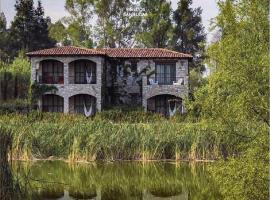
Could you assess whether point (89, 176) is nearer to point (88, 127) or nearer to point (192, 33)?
point (88, 127)

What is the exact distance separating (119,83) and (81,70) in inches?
117

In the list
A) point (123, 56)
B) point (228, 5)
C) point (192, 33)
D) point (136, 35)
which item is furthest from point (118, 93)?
point (228, 5)

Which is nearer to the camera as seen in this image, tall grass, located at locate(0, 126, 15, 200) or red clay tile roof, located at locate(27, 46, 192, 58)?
tall grass, located at locate(0, 126, 15, 200)

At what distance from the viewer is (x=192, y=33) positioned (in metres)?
54.0

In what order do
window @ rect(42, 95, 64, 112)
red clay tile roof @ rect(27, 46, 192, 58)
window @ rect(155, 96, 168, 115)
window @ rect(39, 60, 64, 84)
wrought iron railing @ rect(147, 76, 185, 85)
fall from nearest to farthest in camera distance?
1. red clay tile roof @ rect(27, 46, 192, 58)
2. window @ rect(42, 95, 64, 112)
3. wrought iron railing @ rect(147, 76, 185, 85)
4. window @ rect(39, 60, 64, 84)
5. window @ rect(155, 96, 168, 115)

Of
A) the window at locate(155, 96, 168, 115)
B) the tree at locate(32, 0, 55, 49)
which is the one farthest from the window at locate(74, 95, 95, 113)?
the tree at locate(32, 0, 55, 49)

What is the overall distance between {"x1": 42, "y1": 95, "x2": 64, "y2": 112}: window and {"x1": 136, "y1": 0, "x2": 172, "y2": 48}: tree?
49.7 ft

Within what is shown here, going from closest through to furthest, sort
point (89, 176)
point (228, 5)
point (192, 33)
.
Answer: point (228, 5) < point (89, 176) < point (192, 33)

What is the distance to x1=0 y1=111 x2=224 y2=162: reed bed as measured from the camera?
20.3 m

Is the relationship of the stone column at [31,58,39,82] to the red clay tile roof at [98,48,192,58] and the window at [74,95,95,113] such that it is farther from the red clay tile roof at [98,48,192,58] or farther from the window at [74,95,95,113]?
the red clay tile roof at [98,48,192,58]

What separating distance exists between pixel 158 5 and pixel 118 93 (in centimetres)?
1405

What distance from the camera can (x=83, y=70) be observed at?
3859 centimetres

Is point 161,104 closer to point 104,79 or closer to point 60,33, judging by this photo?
point 104,79

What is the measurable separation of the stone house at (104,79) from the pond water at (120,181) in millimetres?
17646
